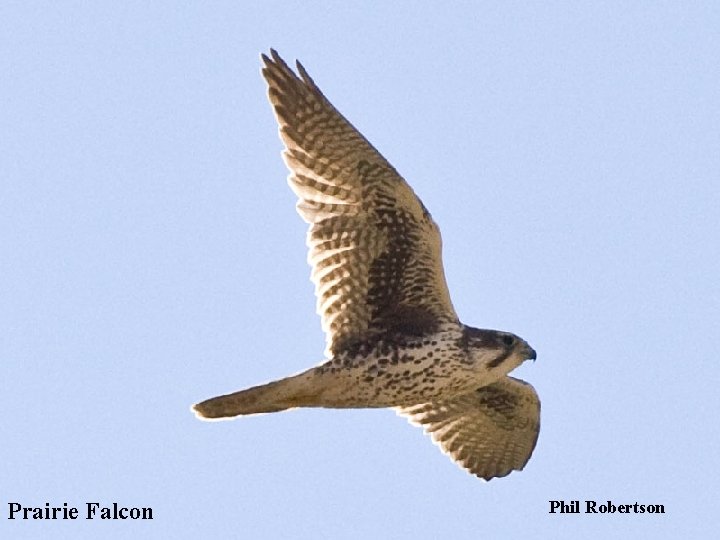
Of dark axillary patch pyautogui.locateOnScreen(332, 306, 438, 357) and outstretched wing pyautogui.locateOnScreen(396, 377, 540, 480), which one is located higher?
dark axillary patch pyautogui.locateOnScreen(332, 306, 438, 357)

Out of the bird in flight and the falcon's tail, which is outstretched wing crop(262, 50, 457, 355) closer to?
the bird in flight

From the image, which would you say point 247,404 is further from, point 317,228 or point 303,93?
point 303,93

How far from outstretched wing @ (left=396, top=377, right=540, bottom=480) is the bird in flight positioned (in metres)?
1.30

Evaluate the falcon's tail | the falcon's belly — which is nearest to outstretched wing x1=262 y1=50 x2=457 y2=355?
the falcon's belly

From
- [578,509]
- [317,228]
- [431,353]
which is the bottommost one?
[578,509]

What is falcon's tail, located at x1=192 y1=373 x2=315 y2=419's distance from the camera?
423 inches

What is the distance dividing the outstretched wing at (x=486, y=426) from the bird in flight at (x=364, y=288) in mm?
1303

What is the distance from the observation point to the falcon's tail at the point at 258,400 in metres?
10.8

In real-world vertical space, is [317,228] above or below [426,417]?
above

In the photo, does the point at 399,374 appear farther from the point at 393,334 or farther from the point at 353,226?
the point at 353,226

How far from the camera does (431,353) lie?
35.8 feet

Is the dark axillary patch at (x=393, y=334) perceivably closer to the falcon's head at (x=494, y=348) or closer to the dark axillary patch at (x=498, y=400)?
the falcon's head at (x=494, y=348)

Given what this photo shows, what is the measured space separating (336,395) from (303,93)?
198 centimetres

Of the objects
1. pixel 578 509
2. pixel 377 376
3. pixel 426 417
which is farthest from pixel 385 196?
pixel 578 509
